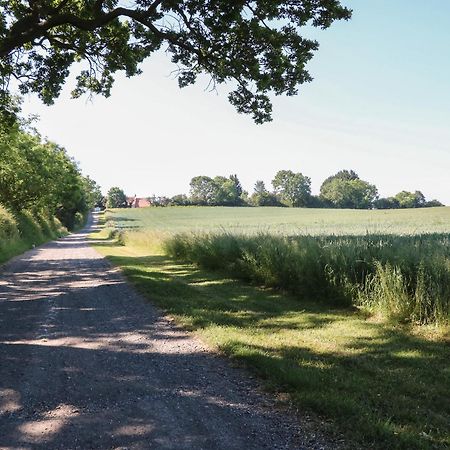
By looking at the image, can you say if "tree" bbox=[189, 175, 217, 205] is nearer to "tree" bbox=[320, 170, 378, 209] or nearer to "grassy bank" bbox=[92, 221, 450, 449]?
"tree" bbox=[320, 170, 378, 209]

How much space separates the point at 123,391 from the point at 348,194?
146 metres

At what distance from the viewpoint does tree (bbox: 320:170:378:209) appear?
141875mm

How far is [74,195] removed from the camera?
2379 inches

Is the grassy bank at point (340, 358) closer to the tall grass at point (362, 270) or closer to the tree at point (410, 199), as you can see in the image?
the tall grass at point (362, 270)

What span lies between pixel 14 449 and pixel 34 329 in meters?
4.36

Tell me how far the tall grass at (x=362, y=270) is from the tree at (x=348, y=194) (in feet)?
436

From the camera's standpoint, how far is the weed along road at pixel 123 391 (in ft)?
11.6

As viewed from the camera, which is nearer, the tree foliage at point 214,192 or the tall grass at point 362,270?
the tall grass at point 362,270

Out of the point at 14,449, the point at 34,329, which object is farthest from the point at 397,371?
the point at 34,329

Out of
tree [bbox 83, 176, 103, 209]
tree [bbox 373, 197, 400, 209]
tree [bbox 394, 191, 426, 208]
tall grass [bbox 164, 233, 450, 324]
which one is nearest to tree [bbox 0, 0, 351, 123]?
tall grass [bbox 164, 233, 450, 324]

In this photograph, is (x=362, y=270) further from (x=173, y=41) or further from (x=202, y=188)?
(x=202, y=188)

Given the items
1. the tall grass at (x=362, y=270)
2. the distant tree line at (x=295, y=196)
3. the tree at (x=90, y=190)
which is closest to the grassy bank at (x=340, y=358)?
the tall grass at (x=362, y=270)

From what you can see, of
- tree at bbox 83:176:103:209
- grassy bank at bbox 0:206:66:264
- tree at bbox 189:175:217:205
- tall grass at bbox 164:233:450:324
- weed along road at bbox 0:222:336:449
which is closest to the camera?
weed along road at bbox 0:222:336:449

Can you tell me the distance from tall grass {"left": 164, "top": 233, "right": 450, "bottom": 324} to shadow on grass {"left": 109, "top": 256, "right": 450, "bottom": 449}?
49cm
